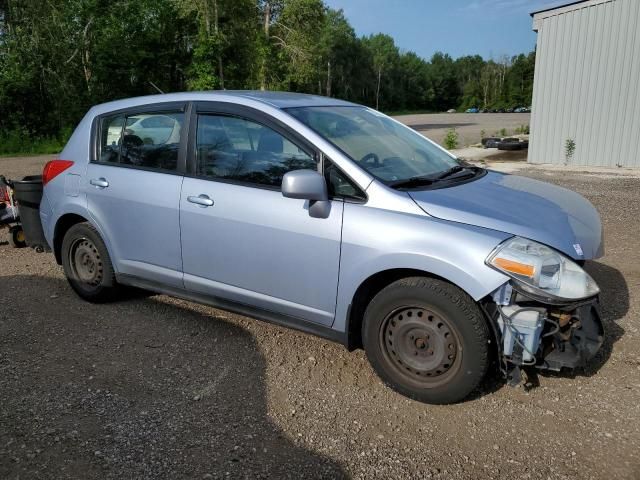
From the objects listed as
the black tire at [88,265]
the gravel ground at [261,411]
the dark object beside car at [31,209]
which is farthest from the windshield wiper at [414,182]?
the dark object beside car at [31,209]

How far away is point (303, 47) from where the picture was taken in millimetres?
31500

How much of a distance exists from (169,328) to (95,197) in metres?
1.28

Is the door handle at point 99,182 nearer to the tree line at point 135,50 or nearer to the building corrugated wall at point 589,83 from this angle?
the building corrugated wall at point 589,83

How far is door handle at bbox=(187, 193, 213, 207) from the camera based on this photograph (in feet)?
12.9

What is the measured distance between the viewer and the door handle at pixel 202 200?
155 inches

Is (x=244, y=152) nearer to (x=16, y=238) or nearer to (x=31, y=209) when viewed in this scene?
(x=31, y=209)

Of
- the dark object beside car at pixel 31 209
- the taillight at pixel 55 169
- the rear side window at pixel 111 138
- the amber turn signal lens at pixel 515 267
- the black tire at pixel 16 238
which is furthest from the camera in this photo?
the black tire at pixel 16 238

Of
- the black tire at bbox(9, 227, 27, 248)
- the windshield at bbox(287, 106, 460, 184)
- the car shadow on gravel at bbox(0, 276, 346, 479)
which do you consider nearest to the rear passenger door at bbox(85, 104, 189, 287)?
the car shadow on gravel at bbox(0, 276, 346, 479)

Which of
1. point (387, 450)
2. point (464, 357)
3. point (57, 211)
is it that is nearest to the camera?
point (387, 450)

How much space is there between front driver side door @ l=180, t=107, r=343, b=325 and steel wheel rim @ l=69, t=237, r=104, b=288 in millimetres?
1154

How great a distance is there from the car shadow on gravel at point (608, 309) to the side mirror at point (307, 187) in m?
1.82

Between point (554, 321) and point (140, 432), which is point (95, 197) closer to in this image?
point (140, 432)

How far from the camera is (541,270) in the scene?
294 cm

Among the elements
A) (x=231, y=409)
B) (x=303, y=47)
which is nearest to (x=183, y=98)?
(x=231, y=409)
